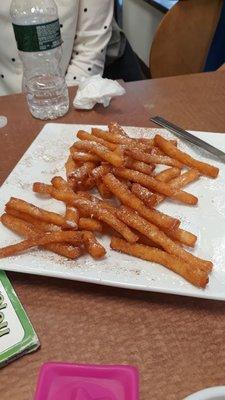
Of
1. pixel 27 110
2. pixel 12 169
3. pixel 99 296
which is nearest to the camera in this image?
pixel 99 296

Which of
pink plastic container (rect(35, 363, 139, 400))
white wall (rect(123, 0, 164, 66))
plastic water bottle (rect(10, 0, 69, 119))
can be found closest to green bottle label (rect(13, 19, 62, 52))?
plastic water bottle (rect(10, 0, 69, 119))

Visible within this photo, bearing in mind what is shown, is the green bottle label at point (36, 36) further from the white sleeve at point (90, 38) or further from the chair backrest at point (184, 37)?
the chair backrest at point (184, 37)

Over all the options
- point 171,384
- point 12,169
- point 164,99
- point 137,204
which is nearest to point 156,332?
point 171,384

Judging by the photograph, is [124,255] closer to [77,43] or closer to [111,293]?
[111,293]

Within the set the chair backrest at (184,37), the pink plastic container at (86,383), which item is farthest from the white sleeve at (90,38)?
the pink plastic container at (86,383)

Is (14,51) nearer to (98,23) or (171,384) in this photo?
(98,23)

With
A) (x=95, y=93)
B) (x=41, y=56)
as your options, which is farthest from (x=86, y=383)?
(x=41, y=56)
